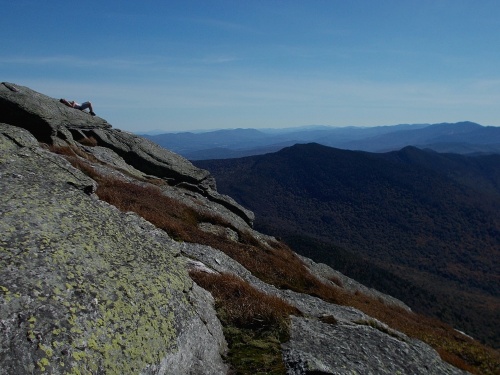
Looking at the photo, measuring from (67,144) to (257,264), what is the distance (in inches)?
709

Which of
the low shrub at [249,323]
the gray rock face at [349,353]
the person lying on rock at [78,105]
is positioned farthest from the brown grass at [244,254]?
the person lying on rock at [78,105]

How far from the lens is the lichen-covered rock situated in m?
6.13

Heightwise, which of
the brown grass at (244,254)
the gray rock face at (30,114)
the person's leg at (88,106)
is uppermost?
the person's leg at (88,106)

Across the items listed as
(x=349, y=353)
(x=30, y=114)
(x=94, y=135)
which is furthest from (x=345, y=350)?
(x=94, y=135)

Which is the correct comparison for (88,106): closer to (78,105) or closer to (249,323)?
(78,105)

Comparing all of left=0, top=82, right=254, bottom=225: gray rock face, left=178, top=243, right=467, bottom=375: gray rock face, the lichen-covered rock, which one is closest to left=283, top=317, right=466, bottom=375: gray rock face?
left=178, top=243, right=467, bottom=375: gray rock face

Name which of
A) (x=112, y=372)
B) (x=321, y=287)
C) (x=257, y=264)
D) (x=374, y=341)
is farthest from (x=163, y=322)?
(x=321, y=287)

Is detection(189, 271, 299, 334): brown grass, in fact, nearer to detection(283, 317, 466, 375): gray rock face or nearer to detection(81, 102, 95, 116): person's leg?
detection(283, 317, 466, 375): gray rock face

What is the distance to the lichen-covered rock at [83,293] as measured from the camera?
6129mm

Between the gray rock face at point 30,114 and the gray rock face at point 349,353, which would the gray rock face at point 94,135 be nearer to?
the gray rock face at point 30,114

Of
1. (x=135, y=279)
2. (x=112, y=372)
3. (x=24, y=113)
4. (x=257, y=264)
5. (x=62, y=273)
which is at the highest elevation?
(x=24, y=113)

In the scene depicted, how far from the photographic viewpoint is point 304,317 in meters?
12.5

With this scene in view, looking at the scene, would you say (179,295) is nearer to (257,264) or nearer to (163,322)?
(163,322)

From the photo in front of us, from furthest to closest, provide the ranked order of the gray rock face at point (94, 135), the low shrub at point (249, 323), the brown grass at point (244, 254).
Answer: the gray rock face at point (94, 135), the brown grass at point (244, 254), the low shrub at point (249, 323)
